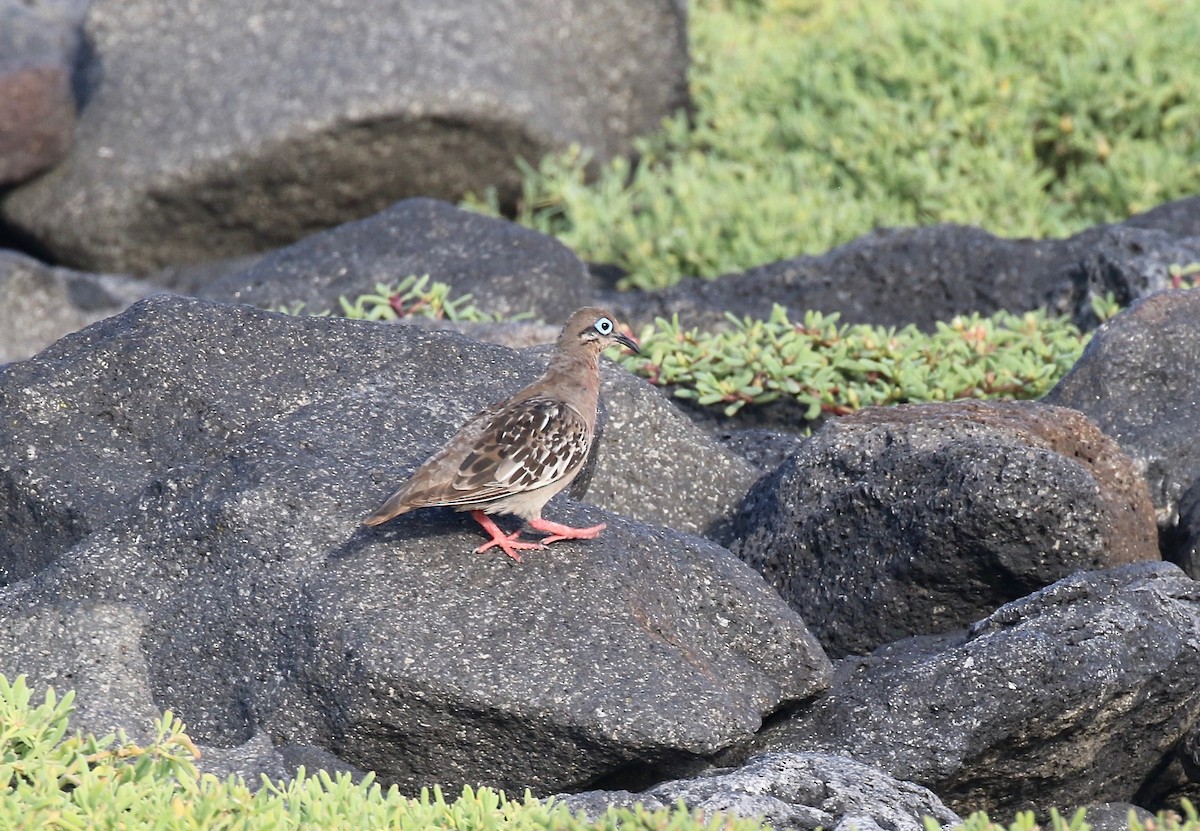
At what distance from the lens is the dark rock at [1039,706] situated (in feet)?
20.0

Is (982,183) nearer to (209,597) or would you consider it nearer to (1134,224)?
(1134,224)

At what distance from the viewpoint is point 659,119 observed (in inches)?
584

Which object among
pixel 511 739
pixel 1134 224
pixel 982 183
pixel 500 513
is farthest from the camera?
pixel 982 183

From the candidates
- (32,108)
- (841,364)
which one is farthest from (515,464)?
(32,108)

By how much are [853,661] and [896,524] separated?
0.70 metres

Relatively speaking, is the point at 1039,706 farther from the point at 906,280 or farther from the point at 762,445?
the point at 906,280

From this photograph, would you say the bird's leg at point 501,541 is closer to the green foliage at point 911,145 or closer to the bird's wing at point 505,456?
the bird's wing at point 505,456

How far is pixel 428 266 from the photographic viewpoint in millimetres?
10422

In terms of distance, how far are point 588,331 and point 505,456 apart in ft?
3.93

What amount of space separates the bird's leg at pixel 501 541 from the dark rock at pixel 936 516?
1.62m

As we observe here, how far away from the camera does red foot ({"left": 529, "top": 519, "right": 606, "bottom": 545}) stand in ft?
20.5

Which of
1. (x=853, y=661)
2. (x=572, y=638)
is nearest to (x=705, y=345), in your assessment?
(x=853, y=661)

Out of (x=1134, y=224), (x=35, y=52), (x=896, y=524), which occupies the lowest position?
(x=35, y=52)

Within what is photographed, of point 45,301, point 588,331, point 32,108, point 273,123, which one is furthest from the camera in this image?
point 32,108
